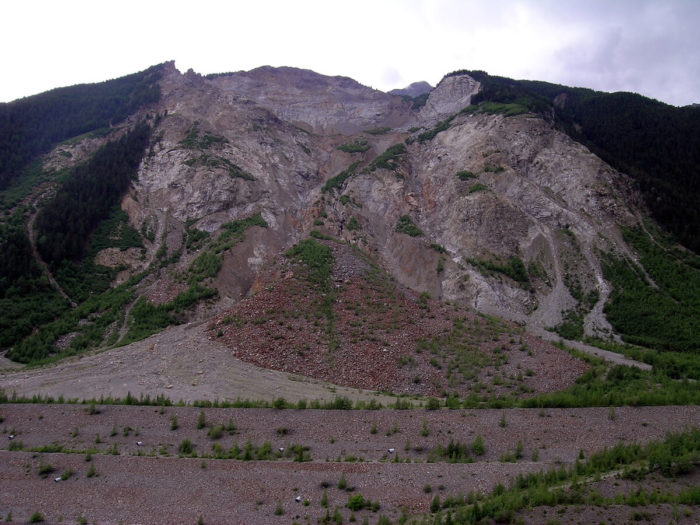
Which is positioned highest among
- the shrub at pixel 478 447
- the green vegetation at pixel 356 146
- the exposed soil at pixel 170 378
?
the green vegetation at pixel 356 146

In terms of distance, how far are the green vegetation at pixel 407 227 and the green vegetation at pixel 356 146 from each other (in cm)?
1869

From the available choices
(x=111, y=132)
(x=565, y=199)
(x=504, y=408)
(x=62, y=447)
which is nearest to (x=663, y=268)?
(x=565, y=199)

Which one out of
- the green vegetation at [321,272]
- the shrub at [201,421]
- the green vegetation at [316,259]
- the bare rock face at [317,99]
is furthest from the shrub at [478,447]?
the bare rock face at [317,99]

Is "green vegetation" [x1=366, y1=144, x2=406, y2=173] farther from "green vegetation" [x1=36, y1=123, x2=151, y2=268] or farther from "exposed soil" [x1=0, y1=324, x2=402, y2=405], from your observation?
"exposed soil" [x1=0, y1=324, x2=402, y2=405]

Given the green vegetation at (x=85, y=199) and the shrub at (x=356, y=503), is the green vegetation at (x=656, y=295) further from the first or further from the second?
the green vegetation at (x=85, y=199)

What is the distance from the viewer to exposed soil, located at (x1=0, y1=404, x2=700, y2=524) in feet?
32.2

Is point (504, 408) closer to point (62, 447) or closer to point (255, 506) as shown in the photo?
point (255, 506)

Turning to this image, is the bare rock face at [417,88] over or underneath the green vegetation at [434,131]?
over

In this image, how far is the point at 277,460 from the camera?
39.8ft

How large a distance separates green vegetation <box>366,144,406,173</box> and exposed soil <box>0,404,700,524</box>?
40956 millimetres

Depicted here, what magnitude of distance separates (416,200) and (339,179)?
10526mm

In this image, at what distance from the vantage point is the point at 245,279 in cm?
3453

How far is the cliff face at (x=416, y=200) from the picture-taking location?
3584 cm

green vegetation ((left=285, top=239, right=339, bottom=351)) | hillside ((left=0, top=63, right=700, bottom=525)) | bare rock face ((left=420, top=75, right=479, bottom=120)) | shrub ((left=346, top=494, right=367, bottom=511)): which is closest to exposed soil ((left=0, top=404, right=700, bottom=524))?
hillside ((left=0, top=63, right=700, bottom=525))
